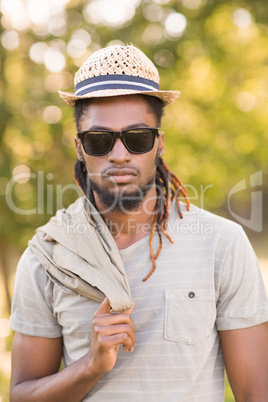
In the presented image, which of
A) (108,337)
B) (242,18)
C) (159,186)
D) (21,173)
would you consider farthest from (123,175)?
(242,18)

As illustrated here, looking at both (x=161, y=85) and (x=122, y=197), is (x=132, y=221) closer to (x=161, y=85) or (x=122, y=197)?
(x=122, y=197)

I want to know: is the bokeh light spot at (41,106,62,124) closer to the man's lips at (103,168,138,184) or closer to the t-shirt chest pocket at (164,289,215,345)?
the man's lips at (103,168,138,184)

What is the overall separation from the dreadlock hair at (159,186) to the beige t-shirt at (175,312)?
61mm

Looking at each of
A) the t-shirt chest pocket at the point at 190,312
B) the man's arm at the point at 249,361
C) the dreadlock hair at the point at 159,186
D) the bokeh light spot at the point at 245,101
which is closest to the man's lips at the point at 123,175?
the dreadlock hair at the point at 159,186

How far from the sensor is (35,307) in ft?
7.53

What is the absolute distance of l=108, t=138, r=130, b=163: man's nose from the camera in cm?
227

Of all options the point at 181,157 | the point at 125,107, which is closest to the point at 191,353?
the point at 125,107

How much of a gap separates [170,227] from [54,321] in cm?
71

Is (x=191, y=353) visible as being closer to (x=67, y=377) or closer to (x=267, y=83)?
(x=67, y=377)

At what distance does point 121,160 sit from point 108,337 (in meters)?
0.80

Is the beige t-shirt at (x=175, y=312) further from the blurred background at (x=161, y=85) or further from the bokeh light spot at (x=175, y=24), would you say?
the bokeh light spot at (x=175, y=24)

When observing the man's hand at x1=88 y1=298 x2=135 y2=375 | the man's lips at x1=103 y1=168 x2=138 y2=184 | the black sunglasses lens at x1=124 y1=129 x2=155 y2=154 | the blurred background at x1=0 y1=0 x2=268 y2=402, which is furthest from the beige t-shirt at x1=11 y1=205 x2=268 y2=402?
the blurred background at x1=0 y1=0 x2=268 y2=402

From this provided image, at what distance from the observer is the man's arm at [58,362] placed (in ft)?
6.52

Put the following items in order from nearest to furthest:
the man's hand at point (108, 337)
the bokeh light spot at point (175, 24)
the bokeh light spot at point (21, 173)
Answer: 1. the man's hand at point (108, 337)
2. the bokeh light spot at point (175, 24)
3. the bokeh light spot at point (21, 173)
